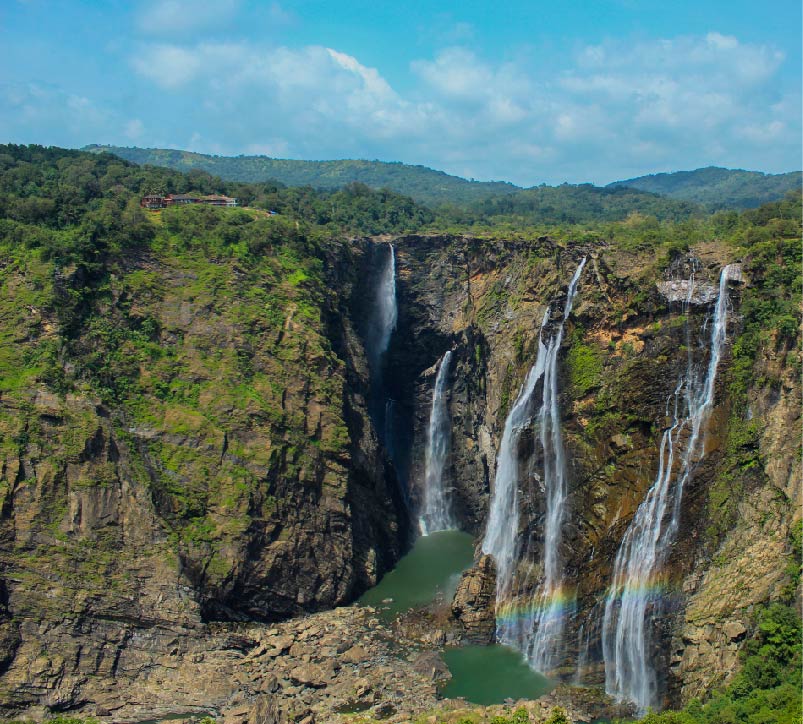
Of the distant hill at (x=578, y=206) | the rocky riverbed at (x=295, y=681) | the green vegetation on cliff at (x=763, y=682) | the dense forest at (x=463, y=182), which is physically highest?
the dense forest at (x=463, y=182)

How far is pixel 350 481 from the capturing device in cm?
3803

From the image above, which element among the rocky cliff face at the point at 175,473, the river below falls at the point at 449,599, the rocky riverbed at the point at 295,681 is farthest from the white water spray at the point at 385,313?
the rocky riverbed at the point at 295,681

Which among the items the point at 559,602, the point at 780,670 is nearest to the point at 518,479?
the point at 559,602

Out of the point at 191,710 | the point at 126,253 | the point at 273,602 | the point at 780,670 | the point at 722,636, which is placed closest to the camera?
the point at 780,670

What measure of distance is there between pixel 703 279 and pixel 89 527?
1043 inches

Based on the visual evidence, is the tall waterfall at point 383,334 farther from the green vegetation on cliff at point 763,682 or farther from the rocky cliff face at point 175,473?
the green vegetation on cliff at point 763,682

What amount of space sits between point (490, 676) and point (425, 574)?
936cm

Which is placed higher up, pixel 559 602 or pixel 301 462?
pixel 301 462

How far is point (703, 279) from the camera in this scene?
3148 centimetres

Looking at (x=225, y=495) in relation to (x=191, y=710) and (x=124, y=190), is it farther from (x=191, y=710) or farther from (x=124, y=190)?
(x=124, y=190)

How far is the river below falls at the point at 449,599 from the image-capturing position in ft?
94.3

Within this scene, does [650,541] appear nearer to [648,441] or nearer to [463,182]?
[648,441]

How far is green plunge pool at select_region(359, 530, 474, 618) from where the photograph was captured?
3569cm

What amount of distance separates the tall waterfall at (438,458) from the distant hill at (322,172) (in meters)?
76.7
